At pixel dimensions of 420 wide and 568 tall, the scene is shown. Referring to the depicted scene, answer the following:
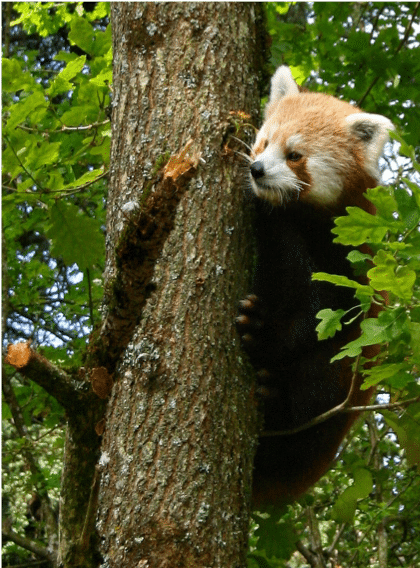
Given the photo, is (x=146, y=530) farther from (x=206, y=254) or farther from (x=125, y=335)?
(x=206, y=254)

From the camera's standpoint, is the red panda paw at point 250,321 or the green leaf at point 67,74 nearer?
the red panda paw at point 250,321

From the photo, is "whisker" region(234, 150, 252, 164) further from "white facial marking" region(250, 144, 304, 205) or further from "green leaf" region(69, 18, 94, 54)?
"green leaf" region(69, 18, 94, 54)

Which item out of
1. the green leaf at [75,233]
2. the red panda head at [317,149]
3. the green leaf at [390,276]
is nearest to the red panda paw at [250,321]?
the red panda head at [317,149]

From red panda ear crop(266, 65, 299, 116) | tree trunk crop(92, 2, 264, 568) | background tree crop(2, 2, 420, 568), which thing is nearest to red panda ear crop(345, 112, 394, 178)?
red panda ear crop(266, 65, 299, 116)

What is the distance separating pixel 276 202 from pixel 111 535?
1624mm

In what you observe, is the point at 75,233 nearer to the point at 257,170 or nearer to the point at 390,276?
the point at 257,170

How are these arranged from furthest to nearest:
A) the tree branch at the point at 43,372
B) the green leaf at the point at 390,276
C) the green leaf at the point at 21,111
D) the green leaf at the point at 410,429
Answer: the green leaf at the point at 21,111
the green leaf at the point at 410,429
the tree branch at the point at 43,372
the green leaf at the point at 390,276

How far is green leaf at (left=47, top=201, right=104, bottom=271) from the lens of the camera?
3.31 m

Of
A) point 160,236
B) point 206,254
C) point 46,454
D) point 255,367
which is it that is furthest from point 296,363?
point 46,454

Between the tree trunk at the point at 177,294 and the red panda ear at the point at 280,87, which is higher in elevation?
the red panda ear at the point at 280,87

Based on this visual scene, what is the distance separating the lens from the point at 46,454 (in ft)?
15.5

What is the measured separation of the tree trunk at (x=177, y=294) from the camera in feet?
6.43

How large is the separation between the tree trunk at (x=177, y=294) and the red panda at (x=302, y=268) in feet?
1.20

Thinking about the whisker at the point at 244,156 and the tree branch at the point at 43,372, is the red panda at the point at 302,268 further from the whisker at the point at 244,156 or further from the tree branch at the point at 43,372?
the tree branch at the point at 43,372
